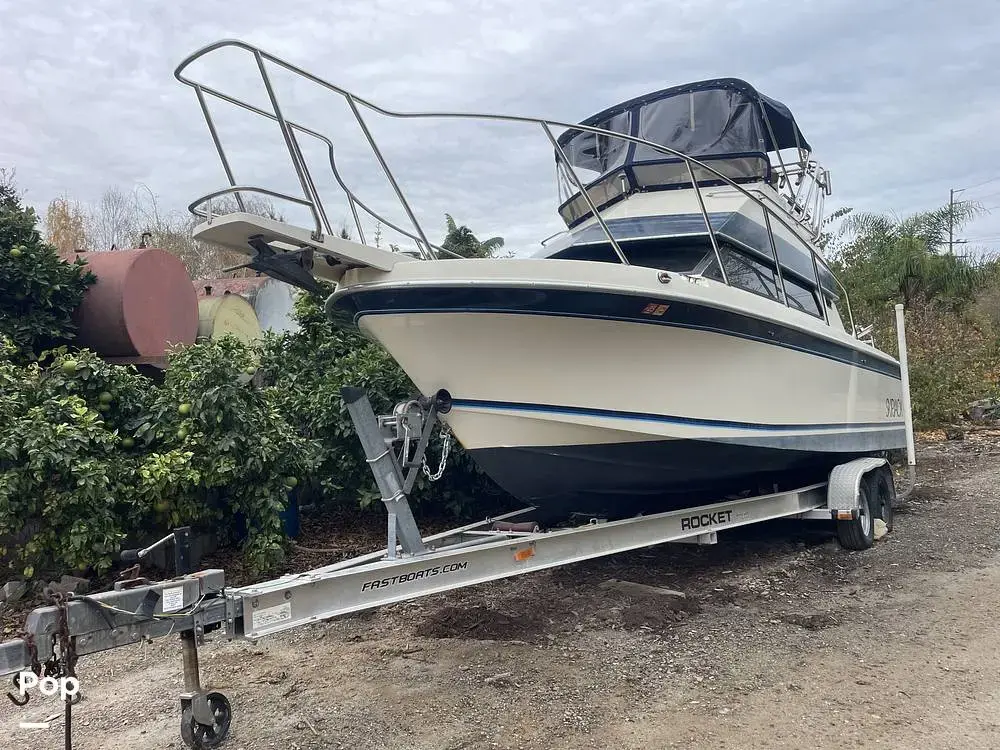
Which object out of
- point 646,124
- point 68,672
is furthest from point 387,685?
point 646,124

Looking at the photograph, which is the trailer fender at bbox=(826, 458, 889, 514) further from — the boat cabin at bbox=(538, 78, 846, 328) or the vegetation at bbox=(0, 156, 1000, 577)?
the vegetation at bbox=(0, 156, 1000, 577)

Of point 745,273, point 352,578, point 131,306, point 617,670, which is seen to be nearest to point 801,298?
point 745,273

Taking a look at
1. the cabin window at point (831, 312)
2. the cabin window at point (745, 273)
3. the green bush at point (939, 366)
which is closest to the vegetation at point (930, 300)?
the green bush at point (939, 366)

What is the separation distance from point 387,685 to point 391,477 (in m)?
0.98

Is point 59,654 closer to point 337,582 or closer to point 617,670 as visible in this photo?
point 337,582

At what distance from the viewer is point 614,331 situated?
3.86 metres

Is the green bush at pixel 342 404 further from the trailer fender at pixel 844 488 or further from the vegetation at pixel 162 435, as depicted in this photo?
the trailer fender at pixel 844 488

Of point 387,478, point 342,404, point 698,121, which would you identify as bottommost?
point 387,478

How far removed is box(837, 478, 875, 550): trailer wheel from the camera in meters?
5.55

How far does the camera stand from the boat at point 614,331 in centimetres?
362

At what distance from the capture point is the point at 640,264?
4.74m

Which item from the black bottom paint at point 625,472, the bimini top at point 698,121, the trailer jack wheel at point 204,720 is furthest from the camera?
the bimini top at point 698,121

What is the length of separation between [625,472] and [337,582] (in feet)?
6.25

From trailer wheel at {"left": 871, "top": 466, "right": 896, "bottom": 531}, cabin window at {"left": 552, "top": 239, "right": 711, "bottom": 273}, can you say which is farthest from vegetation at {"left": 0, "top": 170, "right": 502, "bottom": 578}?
trailer wheel at {"left": 871, "top": 466, "right": 896, "bottom": 531}
